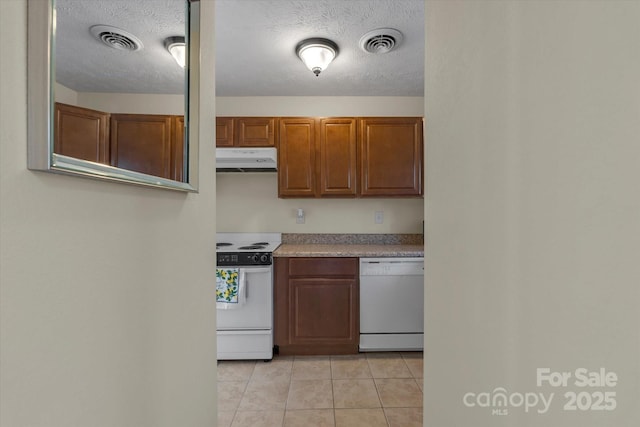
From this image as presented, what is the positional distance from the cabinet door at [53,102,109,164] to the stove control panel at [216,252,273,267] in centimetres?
189

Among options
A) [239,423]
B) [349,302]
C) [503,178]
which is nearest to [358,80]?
[349,302]

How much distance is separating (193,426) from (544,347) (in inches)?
43.8

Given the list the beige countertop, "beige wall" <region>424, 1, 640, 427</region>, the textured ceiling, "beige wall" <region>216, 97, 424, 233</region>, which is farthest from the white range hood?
"beige wall" <region>424, 1, 640, 427</region>

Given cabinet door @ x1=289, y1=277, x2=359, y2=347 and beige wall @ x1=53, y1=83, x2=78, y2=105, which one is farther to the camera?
cabinet door @ x1=289, y1=277, x2=359, y2=347

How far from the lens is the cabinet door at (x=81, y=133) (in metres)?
0.46

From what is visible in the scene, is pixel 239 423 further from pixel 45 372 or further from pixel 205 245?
pixel 45 372

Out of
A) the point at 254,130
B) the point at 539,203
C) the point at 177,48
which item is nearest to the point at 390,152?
the point at 254,130

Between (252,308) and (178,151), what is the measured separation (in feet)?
5.95

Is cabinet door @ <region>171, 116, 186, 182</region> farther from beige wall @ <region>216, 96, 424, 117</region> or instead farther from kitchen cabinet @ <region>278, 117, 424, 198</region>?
beige wall @ <region>216, 96, 424, 117</region>

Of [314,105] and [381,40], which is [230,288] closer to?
[314,105]

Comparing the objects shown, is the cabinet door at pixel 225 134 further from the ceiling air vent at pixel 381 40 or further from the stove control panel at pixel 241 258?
the ceiling air vent at pixel 381 40

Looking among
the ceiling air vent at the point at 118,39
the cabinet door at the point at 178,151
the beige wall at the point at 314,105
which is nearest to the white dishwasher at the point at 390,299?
the beige wall at the point at 314,105

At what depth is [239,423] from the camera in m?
1.69

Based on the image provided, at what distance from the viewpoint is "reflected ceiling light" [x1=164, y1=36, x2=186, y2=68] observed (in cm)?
88
